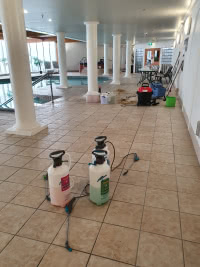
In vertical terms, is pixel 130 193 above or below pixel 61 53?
below

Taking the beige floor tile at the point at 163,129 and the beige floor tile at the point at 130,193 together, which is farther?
the beige floor tile at the point at 163,129

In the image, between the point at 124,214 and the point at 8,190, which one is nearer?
the point at 124,214

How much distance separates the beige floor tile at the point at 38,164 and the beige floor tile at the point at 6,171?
16 cm

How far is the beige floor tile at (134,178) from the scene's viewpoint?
2248 millimetres

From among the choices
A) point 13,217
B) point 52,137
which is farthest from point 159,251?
point 52,137

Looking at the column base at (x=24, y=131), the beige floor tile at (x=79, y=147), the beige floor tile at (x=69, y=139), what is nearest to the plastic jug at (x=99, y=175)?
the beige floor tile at (x=79, y=147)

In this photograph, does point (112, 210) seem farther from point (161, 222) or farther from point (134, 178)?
point (134, 178)

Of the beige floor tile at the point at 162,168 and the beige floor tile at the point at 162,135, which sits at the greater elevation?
the beige floor tile at the point at 162,135

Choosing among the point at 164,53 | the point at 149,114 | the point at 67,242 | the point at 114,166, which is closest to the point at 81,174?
the point at 114,166

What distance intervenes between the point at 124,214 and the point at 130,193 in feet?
1.02

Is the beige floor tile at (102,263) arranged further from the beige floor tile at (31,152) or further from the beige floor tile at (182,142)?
the beige floor tile at (182,142)

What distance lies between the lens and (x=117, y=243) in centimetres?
150

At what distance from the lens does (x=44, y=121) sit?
4562mm

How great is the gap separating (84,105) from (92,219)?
15.4 feet
